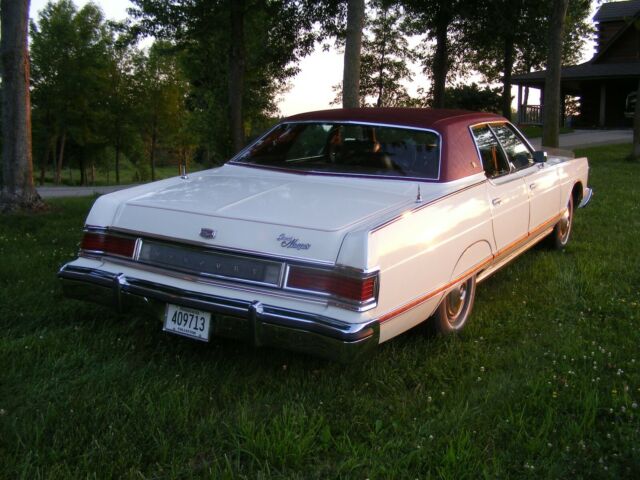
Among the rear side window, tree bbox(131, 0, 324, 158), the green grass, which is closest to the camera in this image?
the rear side window

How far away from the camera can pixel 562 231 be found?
627 cm

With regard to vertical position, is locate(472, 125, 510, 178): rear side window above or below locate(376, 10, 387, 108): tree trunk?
below

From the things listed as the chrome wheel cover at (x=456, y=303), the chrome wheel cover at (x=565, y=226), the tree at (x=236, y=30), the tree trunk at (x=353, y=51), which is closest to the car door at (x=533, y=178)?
the chrome wheel cover at (x=565, y=226)

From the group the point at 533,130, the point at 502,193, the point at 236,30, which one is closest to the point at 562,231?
the point at 502,193

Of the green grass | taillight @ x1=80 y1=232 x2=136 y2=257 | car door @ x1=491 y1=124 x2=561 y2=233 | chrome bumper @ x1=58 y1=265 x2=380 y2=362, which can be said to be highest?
the green grass

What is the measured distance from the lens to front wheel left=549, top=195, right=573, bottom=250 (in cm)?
610

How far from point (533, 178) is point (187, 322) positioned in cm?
314

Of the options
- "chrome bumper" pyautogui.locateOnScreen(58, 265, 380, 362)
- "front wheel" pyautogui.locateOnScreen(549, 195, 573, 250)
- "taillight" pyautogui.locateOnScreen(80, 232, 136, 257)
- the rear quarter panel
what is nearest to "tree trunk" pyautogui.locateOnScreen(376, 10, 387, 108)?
"front wheel" pyautogui.locateOnScreen(549, 195, 573, 250)

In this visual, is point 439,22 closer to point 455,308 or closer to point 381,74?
point 381,74

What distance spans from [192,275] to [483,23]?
16846mm

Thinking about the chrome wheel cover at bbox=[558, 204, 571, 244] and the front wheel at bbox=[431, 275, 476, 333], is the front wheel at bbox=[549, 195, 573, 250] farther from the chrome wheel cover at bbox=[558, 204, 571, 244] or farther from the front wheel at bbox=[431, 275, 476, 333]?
the front wheel at bbox=[431, 275, 476, 333]

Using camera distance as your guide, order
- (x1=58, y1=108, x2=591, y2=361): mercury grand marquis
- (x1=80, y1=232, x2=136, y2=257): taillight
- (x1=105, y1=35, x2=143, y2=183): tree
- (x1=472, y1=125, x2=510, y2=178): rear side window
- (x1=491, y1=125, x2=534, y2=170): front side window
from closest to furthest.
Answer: (x1=58, y1=108, x2=591, y2=361): mercury grand marquis
(x1=80, y1=232, x2=136, y2=257): taillight
(x1=472, y1=125, x2=510, y2=178): rear side window
(x1=491, y1=125, x2=534, y2=170): front side window
(x1=105, y1=35, x2=143, y2=183): tree

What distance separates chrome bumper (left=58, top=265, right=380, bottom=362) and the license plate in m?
0.04

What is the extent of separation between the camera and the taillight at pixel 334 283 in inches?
115
